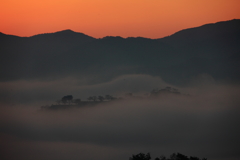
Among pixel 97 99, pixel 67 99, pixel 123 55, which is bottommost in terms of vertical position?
pixel 67 99

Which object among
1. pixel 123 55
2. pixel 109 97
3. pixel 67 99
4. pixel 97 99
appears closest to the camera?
pixel 67 99

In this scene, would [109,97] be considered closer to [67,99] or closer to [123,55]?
[67,99]

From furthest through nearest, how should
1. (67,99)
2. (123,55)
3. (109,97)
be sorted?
1. (123,55)
2. (109,97)
3. (67,99)

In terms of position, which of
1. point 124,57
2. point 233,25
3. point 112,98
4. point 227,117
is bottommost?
point 227,117

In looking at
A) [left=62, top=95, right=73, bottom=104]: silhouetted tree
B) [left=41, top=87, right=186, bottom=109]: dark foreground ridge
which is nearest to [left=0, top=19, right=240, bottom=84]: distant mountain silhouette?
[left=41, top=87, right=186, bottom=109]: dark foreground ridge

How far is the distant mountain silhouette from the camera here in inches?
6511

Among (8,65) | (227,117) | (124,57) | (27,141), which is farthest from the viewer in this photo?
(124,57)

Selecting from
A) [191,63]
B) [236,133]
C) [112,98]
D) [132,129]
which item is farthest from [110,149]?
[191,63]

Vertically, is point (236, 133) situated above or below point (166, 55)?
below

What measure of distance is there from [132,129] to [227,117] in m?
39.6

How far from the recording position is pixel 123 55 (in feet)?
609

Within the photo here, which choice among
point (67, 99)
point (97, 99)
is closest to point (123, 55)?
point (97, 99)

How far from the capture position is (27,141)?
12769cm

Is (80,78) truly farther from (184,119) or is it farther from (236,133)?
(236,133)
